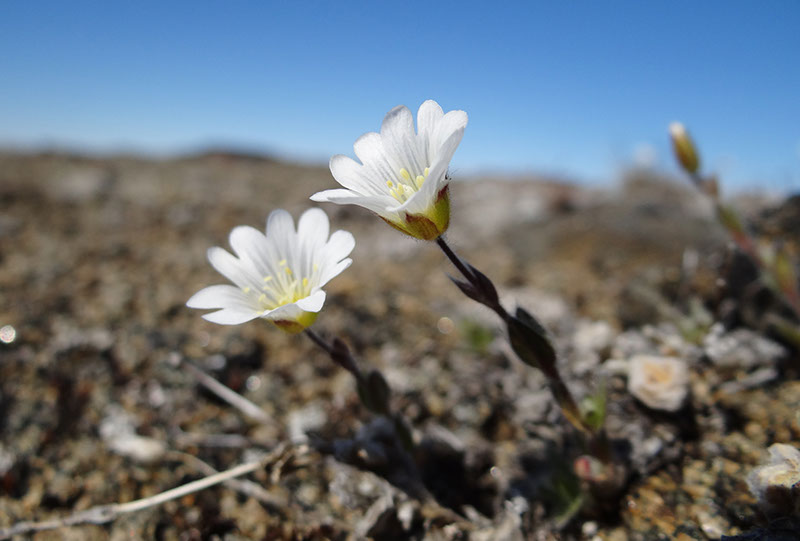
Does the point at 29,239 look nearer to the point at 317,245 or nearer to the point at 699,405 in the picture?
the point at 317,245

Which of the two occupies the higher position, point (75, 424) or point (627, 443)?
point (627, 443)

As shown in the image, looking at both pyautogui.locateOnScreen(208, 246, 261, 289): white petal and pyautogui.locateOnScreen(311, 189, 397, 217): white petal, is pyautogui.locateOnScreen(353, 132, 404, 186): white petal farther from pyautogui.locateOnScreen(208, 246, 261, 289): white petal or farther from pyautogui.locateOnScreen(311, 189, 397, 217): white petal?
pyautogui.locateOnScreen(208, 246, 261, 289): white petal

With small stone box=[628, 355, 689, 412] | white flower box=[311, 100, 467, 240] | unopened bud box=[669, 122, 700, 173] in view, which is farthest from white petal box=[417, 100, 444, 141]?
unopened bud box=[669, 122, 700, 173]

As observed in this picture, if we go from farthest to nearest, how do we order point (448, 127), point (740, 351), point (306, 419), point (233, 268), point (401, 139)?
point (306, 419) < point (740, 351) < point (233, 268) < point (401, 139) < point (448, 127)

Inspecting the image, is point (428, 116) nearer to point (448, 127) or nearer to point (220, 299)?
point (448, 127)

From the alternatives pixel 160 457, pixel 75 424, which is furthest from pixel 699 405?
pixel 75 424

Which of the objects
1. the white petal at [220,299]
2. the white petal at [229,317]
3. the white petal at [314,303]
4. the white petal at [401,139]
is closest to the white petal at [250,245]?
the white petal at [220,299]

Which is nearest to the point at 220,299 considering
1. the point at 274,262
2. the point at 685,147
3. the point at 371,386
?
the point at 274,262
